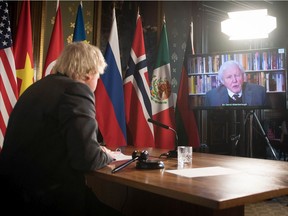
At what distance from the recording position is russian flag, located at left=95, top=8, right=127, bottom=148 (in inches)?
133

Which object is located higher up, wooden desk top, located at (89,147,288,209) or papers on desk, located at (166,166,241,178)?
wooden desk top, located at (89,147,288,209)

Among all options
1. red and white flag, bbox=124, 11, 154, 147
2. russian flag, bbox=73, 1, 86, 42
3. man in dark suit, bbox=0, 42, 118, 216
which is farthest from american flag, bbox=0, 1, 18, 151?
man in dark suit, bbox=0, 42, 118, 216

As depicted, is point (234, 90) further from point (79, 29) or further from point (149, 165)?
point (149, 165)

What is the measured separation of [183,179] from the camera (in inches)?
47.6

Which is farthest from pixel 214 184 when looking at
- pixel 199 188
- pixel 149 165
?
pixel 149 165

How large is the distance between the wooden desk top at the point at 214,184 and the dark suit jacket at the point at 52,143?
0.46 ft

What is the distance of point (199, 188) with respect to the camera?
40.9 inches

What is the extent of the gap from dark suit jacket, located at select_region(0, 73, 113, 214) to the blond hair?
8.8 inches

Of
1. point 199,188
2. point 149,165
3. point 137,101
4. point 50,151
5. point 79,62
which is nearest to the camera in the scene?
point 199,188

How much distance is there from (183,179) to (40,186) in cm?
55

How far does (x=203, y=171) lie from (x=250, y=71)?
7.36ft

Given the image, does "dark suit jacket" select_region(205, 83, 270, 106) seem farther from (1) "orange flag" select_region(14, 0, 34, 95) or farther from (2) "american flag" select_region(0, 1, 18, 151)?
(2) "american flag" select_region(0, 1, 18, 151)

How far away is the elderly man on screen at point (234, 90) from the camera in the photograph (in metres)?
A: 3.31

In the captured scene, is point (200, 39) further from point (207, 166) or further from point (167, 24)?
point (207, 166)
